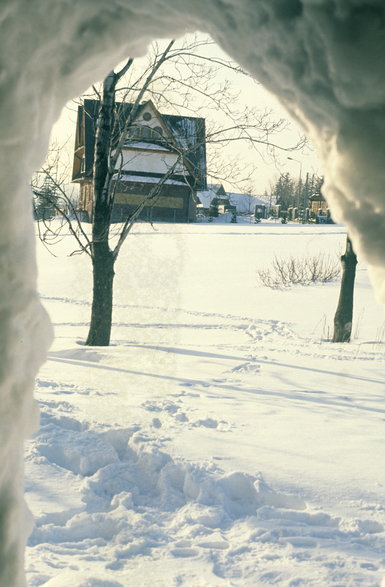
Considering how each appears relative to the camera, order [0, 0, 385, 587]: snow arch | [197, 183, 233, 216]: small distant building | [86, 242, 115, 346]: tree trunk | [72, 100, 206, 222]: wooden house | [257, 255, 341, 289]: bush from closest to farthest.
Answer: [0, 0, 385, 587]: snow arch
[86, 242, 115, 346]: tree trunk
[72, 100, 206, 222]: wooden house
[257, 255, 341, 289]: bush
[197, 183, 233, 216]: small distant building

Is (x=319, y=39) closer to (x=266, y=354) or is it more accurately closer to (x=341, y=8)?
(x=341, y=8)

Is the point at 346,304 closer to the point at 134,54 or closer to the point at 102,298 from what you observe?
the point at 102,298

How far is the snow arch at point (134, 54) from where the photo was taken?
27.4 inches

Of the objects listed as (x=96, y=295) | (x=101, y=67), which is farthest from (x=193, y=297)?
(x=101, y=67)

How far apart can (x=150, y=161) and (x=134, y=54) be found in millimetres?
28418

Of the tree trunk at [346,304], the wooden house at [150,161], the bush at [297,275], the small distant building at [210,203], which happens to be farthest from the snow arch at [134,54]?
the small distant building at [210,203]

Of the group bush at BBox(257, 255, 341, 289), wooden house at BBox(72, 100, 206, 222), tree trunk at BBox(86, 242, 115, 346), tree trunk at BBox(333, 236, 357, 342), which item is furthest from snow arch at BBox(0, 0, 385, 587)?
bush at BBox(257, 255, 341, 289)

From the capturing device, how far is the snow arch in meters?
0.70

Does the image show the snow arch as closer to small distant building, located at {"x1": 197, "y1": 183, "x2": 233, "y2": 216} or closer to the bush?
the bush

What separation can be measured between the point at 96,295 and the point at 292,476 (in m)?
6.31

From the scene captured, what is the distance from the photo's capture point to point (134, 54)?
3.68 ft

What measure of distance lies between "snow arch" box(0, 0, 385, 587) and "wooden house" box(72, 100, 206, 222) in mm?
8306

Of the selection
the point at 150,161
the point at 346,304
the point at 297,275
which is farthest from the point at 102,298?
the point at 150,161

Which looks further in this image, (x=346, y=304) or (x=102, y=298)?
(x=346, y=304)
